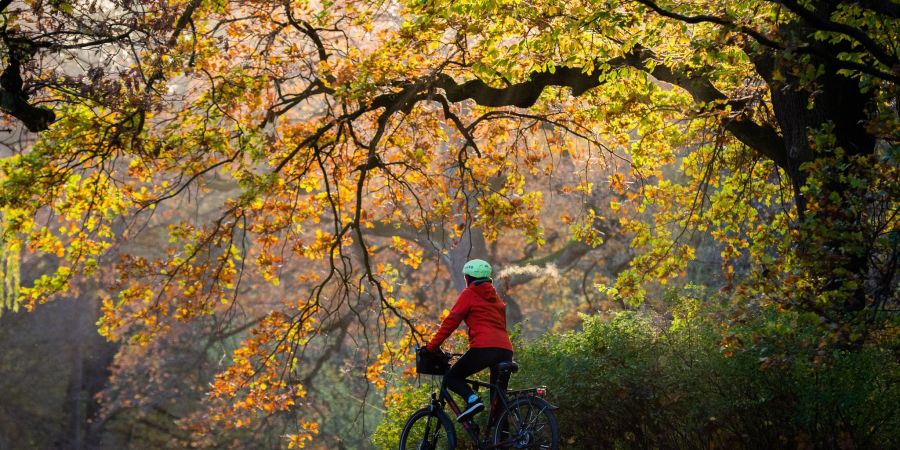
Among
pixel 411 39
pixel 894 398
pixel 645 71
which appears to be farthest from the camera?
pixel 411 39

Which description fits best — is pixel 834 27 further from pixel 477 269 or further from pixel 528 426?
pixel 528 426

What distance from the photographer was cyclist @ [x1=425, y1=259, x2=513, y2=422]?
791 cm

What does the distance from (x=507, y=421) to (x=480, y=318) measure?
85 centimetres

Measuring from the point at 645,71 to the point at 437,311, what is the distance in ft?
58.6

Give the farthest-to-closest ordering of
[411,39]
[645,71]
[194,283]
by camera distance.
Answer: [194,283] < [411,39] < [645,71]

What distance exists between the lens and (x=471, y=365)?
796 cm

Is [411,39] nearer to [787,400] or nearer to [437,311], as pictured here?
[787,400]

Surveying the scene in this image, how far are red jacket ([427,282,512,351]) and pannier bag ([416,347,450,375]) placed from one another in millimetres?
207

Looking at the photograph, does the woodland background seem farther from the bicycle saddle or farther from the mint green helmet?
the mint green helmet

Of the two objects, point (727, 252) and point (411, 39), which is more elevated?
point (411, 39)

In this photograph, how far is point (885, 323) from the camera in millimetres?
6094

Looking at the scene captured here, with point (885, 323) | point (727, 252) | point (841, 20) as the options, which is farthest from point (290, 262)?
point (885, 323)

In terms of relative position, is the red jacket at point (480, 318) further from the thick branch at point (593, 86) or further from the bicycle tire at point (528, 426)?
the thick branch at point (593, 86)

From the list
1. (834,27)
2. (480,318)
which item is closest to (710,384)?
(480,318)
